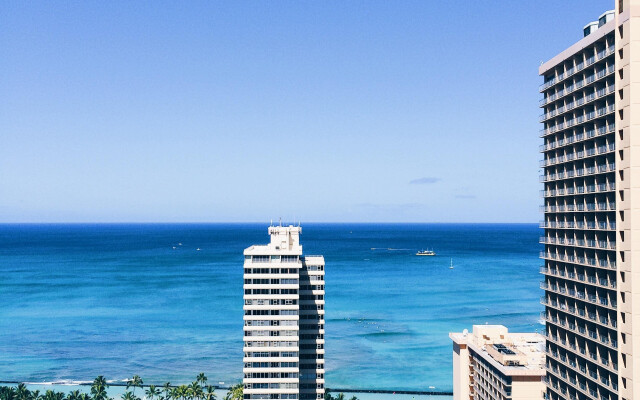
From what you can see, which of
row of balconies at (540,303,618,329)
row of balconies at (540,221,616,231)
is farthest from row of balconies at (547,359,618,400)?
row of balconies at (540,221,616,231)

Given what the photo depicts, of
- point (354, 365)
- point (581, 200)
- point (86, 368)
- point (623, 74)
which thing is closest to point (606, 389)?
point (581, 200)

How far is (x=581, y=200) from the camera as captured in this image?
6838cm

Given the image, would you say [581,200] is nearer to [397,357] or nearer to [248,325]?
[248,325]

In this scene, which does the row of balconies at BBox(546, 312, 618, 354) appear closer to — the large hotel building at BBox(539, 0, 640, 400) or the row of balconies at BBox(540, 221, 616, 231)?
the large hotel building at BBox(539, 0, 640, 400)

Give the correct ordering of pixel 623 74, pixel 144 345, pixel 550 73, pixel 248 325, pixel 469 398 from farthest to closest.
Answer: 1. pixel 144 345
2. pixel 469 398
3. pixel 248 325
4. pixel 550 73
5. pixel 623 74

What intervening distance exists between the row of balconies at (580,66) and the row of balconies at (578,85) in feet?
4.51

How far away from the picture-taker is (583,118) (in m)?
66.9

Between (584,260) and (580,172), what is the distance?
1093cm

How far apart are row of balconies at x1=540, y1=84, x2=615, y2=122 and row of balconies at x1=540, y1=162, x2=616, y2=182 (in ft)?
25.8

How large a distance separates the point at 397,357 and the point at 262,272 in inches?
3091

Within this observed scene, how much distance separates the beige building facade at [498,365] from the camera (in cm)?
8294

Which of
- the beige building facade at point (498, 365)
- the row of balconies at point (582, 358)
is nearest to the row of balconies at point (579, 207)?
the row of balconies at point (582, 358)

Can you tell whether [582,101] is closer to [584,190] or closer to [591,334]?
[584,190]

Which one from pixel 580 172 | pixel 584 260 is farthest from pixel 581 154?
pixel 584 260
